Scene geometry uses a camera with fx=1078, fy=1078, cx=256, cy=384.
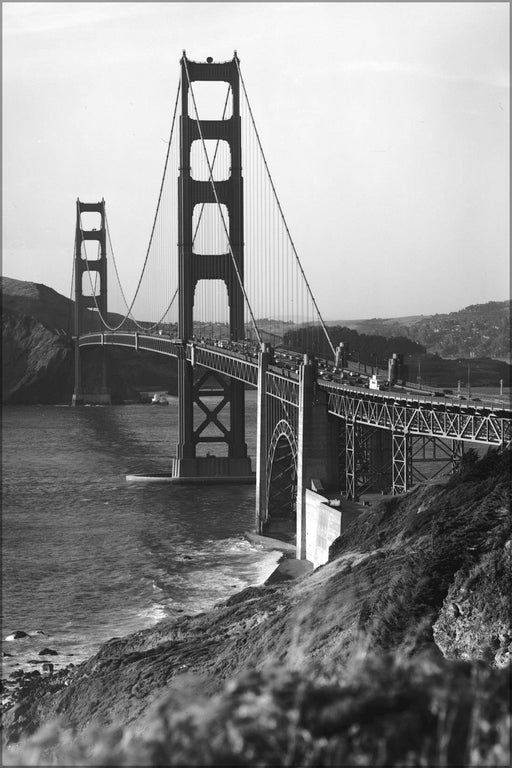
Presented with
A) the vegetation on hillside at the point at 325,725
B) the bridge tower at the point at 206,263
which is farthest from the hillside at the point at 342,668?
the bridge tower at the point at 206,263

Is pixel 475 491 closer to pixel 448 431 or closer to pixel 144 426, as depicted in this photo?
pixel 448 431

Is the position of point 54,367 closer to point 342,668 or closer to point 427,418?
point 427,418

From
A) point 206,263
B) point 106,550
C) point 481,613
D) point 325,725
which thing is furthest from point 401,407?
point 206,263

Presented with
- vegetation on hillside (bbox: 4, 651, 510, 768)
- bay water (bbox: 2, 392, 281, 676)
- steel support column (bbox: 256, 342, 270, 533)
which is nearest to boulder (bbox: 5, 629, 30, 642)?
bay water (bbox: 2, 392, 281, 676)

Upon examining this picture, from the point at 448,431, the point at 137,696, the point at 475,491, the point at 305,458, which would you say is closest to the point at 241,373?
the point at 305,458

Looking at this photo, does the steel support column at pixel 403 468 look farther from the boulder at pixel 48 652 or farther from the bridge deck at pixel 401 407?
the boulder at pixel 48 652

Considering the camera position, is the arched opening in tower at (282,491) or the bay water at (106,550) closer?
the bay water at (106,550)
